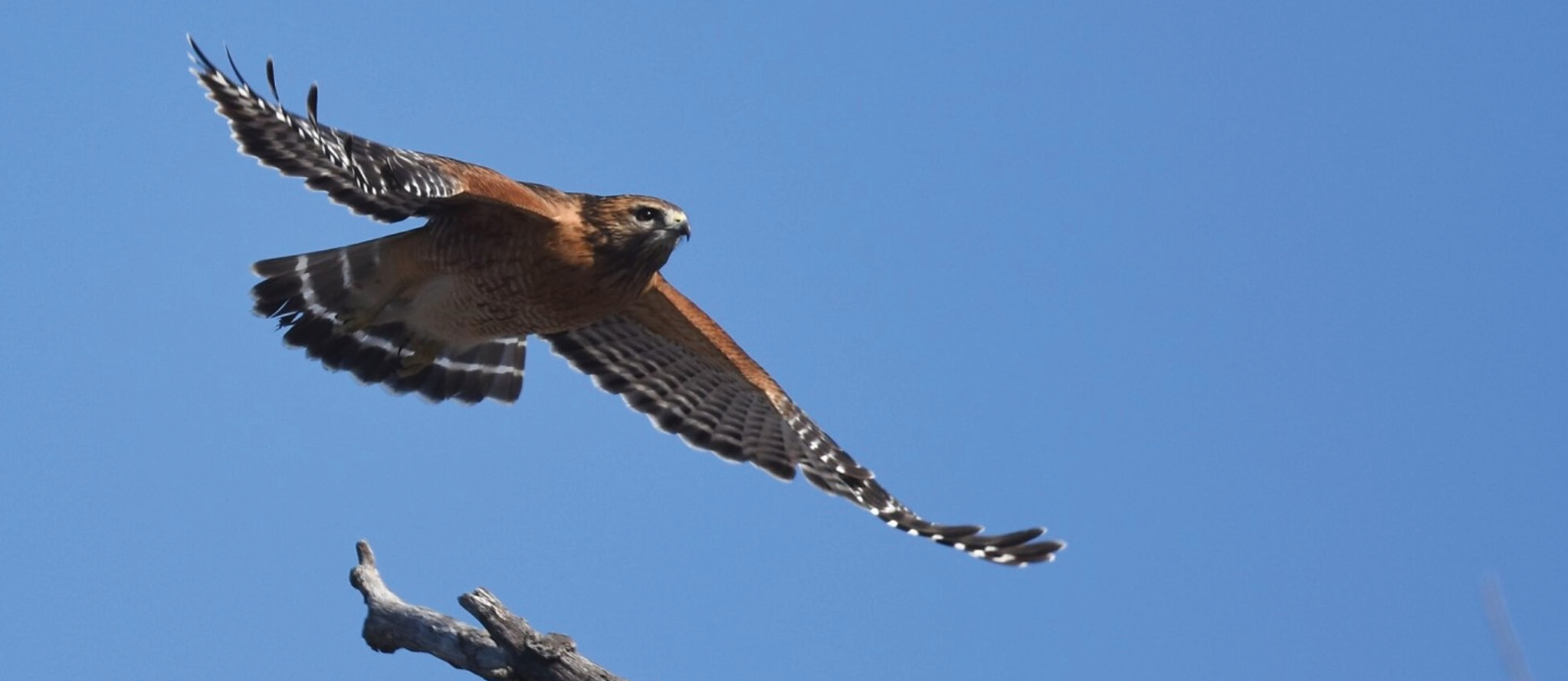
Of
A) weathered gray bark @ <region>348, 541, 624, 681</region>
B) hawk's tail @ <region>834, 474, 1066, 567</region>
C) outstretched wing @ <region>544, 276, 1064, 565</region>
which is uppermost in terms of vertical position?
outstretched wing @ <region>544, 276, 1064, 565</region>

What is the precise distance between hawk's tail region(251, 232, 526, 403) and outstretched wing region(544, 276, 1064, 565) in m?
0.66

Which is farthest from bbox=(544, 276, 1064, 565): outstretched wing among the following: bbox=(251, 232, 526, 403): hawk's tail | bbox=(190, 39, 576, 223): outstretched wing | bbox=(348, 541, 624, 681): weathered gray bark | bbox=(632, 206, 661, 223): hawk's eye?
bbox=(348, 541, 624, 681): weathered gray bark

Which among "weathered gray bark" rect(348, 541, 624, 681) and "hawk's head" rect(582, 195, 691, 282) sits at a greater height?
Result: "hawk's head" rect(582, 195, 691, 282)

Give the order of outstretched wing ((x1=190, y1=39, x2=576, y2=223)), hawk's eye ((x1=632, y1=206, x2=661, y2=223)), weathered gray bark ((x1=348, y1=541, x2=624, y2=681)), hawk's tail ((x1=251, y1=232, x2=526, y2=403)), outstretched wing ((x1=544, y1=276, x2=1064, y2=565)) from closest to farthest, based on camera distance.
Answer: weathered gray bark ((x1=348, y1=541, x2=624, y2=681)) < outstretched wing ((x1=190, y1=39, x2=576, y2=223)) < hawk's eye ((x1=632, y1=206, x2=661, y2=223)) < hawk's tail ((x1=251, y1=232, x2=526, y2=403)) < outstretched wing ((x1=544, y1=276, x2=1064, y2=565))

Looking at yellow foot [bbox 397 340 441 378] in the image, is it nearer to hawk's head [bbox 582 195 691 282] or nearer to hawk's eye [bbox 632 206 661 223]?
hawk's head [bbox 582 195 691 282]

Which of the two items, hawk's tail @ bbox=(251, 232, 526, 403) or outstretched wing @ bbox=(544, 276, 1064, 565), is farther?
outstretched wing @ bbox=(544, 276, 1064, 565)

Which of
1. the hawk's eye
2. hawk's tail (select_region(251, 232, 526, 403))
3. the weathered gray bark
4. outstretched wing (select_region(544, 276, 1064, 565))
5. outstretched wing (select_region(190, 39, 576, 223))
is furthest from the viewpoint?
outstretched wing (select_region(544, 276, 1064, 565))

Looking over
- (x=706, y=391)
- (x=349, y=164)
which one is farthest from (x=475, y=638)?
(x=706, y=391)

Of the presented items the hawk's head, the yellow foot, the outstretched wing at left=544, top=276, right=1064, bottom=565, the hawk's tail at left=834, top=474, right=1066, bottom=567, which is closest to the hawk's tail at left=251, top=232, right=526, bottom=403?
the yellow foot

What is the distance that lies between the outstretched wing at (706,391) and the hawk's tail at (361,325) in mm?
657

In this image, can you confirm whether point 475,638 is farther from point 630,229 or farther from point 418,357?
point 418,357

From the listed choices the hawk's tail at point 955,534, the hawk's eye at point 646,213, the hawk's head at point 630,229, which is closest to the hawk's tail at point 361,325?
the hawk's head at point 630,229

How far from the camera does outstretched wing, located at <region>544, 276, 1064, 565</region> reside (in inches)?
382

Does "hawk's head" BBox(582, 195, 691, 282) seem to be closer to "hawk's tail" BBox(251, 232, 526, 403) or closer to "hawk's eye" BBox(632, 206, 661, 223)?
"hawk's eye" BBox(632, 206, 661, 223)
